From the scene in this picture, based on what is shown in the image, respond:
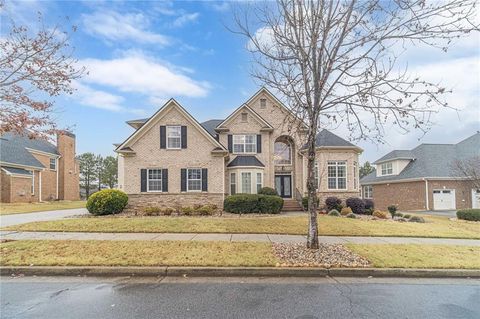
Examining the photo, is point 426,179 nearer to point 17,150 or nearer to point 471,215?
point 471,215

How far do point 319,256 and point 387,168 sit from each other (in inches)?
1227

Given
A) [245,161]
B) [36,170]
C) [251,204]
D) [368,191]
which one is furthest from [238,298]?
[368,191]

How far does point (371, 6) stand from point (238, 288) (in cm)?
754

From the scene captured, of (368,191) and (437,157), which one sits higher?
(437,157)

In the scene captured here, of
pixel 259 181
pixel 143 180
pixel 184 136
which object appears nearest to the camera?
pixel 143 180

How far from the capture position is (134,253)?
26.0 ft

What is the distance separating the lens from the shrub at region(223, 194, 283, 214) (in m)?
18.5

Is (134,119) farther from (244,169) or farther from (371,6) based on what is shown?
(371,6)

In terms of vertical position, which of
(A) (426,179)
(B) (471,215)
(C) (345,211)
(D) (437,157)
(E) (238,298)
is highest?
(D) (437,157)

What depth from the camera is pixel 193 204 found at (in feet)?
65.2

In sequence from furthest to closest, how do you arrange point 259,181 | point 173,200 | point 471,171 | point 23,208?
1. point 23,208
2. point 471,171
3. point 259,181
4. point 173,200

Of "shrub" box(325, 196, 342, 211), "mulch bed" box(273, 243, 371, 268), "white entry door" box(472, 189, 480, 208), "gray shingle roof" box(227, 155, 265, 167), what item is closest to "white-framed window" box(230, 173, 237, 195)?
"gray shingle roof" box(227, 155, 265, 167)

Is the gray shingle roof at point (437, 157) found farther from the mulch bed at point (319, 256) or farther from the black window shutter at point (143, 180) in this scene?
the mulch bed at point (319, 256)

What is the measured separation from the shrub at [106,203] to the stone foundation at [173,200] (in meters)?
1.67
